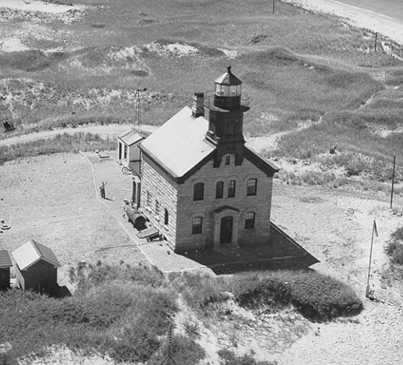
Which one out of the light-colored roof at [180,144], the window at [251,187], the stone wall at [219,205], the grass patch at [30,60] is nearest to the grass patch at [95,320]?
the stone wall at [219,205]

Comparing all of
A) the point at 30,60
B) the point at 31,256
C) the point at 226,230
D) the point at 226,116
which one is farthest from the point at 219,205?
the point at 30,60

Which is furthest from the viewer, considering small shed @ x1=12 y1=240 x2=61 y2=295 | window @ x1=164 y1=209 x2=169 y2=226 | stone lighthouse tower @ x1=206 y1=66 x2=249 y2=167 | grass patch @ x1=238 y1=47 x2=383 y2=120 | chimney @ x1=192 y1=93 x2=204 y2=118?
grass patch @ x1=238 y1=47 x2=383 y2=120

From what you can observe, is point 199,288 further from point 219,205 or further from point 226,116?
point 226,116

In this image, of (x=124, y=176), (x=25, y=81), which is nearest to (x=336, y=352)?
(x=124, y=176)

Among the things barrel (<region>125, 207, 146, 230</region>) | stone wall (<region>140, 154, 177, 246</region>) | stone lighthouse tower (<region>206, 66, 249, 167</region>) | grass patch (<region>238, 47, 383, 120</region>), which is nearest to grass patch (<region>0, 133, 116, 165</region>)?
stone wall (<region>140, 154, 177, 246</region>)

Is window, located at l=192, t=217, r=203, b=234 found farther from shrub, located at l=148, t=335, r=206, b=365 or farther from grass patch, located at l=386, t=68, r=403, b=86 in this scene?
grass patch, located at l=386, t=68, r=403, b=86

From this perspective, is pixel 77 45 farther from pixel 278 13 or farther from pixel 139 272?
pixel 139 272

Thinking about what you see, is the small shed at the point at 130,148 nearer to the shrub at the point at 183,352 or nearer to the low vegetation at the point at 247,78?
the low vegetation at the point at 247,78

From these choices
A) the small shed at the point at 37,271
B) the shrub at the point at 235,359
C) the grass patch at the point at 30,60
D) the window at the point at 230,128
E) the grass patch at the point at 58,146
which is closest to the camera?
the shrub at the point at 235,359
